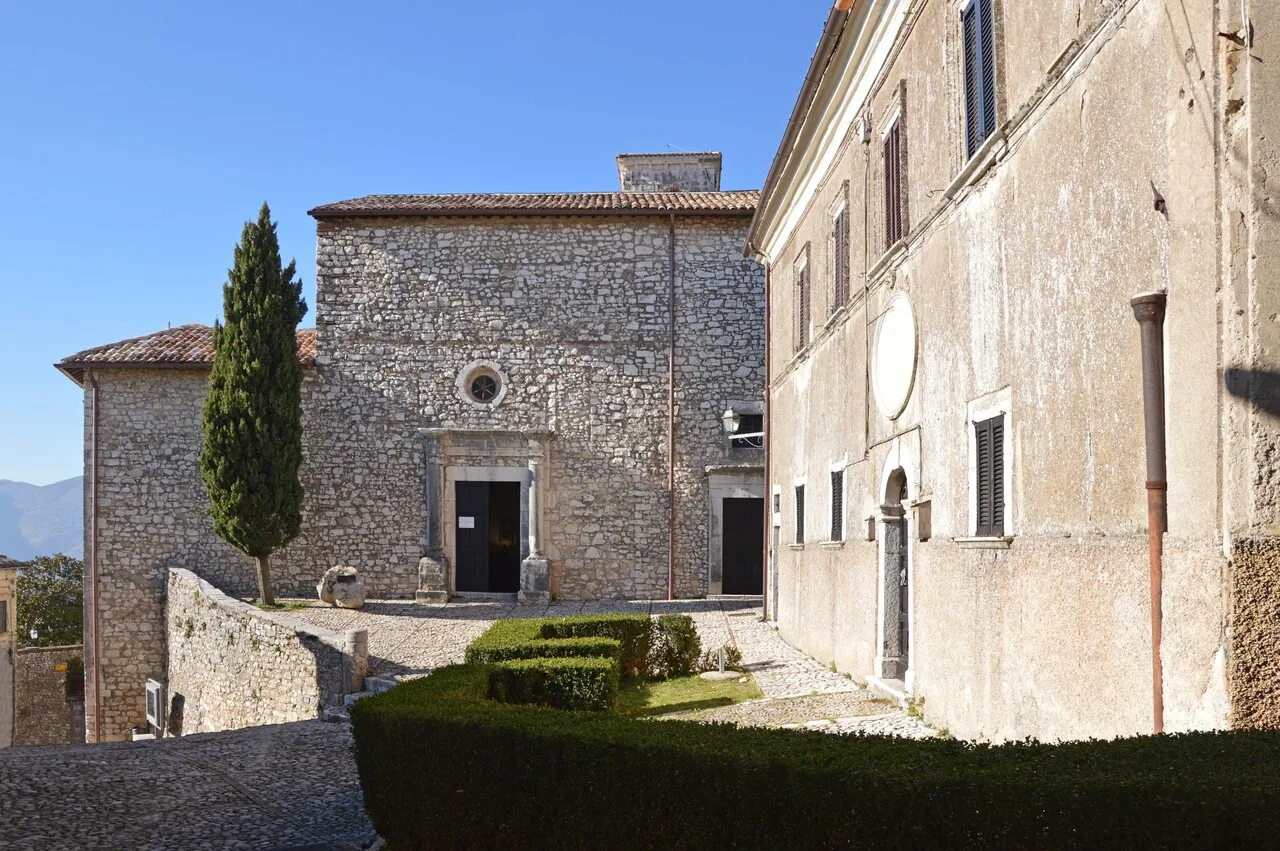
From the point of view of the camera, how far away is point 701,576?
21.5 metres

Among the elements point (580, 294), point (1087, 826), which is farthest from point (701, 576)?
point (1087, 826)

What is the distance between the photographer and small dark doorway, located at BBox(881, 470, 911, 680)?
10.6 m

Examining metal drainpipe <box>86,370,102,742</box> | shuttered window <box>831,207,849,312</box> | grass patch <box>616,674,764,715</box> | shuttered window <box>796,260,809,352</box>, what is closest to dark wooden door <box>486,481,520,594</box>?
metal drainpipe <box>86,370,102,742</box>

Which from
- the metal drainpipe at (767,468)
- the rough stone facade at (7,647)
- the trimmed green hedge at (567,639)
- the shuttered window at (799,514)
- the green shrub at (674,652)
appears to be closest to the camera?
the trimmed green hedge at (567,639)

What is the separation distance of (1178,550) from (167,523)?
20384 mm

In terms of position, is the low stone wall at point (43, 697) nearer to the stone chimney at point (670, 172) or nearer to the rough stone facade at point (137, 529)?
the rough stone facade at point (137, 529)

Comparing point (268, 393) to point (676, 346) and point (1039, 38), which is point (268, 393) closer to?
point (676, 346)

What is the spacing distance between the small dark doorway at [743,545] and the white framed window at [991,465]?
13.4m

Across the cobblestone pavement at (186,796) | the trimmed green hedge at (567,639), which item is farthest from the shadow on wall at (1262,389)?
the trimmed green hedge at (567,639)

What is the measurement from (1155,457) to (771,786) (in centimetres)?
231

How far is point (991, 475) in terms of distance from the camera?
7.79m

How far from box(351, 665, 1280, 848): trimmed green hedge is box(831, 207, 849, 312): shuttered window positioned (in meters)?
7.66

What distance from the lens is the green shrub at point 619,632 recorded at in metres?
13.2

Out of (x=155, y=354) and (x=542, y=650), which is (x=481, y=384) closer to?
(x=155, y=354)
